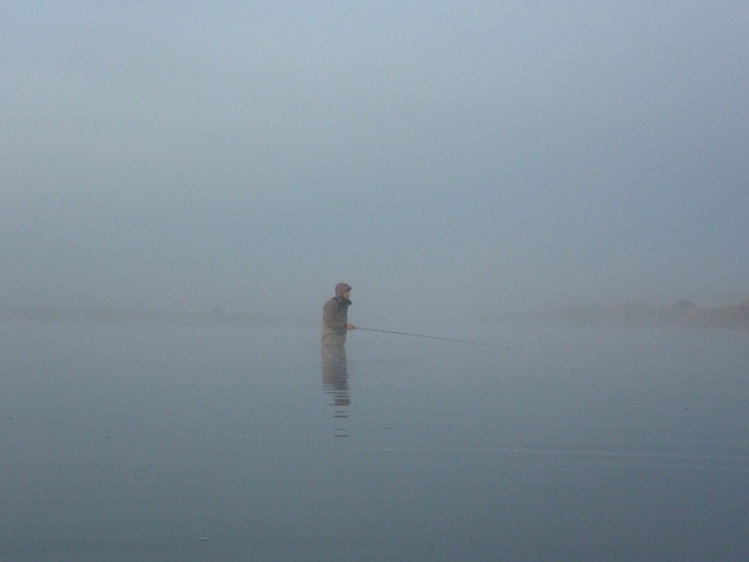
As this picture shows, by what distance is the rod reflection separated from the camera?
978 cm

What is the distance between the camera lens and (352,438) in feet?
27.0

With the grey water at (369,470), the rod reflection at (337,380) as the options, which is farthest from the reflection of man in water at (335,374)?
the grey water at (369,470)

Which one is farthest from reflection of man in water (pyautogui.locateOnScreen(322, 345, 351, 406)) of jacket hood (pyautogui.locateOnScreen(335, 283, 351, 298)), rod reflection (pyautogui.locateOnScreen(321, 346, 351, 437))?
jacket hood (pyautogui.locateOnScreen(335, 283, 351, 298))

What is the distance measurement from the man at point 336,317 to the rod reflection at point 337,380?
0.20 meters

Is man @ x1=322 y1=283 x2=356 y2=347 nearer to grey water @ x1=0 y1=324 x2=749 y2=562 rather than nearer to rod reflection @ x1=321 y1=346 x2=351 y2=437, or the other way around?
rod reflection @ x1=321 y1=346 x2=351 y2=437

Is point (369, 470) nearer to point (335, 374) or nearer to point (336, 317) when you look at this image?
point (335, 374)

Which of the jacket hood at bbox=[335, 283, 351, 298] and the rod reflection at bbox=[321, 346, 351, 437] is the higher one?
the jacket hood at bbox=[335, 283, 351, 298]

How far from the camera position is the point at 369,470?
684cm

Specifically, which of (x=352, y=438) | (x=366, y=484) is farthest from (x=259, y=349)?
(x=366, y=484)

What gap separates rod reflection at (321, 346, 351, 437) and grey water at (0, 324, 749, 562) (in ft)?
0.25

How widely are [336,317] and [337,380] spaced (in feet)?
15.2

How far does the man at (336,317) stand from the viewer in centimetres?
1805

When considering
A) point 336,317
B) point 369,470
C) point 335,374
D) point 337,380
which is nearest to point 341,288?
point 336,317

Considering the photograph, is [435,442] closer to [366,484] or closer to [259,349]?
[366,484]
